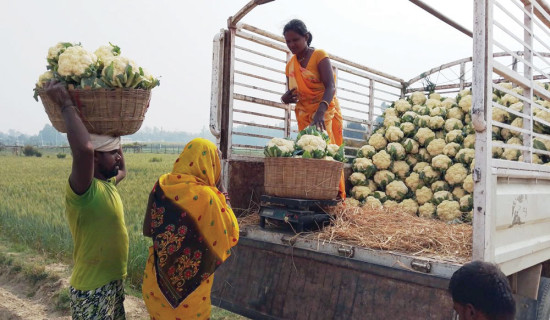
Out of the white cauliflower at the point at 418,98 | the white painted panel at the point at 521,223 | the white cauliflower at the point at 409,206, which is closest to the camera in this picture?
the white painted panel at the point at 521,223

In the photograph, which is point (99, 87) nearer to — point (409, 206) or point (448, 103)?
point (409, 206)

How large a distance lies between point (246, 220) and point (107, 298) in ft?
4.68

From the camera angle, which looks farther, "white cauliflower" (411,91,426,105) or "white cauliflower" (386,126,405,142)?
"white cauliflower" (411,91,426,105)

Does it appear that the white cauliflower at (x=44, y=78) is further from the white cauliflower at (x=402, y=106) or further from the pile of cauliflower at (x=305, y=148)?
the white cauliflower at (x=402, y=106)

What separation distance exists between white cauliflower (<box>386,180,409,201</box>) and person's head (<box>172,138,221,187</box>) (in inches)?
121

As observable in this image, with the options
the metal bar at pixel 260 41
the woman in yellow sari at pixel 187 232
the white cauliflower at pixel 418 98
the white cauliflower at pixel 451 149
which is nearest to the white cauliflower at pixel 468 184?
the white cauliflower at pixel 451 149

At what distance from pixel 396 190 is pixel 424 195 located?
31cm

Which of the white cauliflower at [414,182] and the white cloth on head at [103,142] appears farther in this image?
the white cauliflower at [414,182]

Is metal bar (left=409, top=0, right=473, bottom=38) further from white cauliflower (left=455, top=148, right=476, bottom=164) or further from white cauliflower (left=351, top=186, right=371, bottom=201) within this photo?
white cauliflower (left=351, top=186, right=371, bottom=201)

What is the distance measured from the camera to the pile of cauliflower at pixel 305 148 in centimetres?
336

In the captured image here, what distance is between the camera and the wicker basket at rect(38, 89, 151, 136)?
86.0 inches

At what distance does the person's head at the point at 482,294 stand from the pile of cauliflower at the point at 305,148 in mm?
1630

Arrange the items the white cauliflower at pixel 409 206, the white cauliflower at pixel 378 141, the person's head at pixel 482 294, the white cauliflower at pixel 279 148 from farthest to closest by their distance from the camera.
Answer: the white cauliflower at pixel 378 141 < the white cauliflower at pixel 409 206 < the white cauliflower at pixel 279 148 < the person's head at pixel 482 294

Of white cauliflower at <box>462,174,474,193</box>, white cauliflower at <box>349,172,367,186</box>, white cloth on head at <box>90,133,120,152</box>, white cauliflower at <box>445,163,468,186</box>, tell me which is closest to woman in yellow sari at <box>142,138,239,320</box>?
white cloth on head at <box>90,133,120,152</box>
